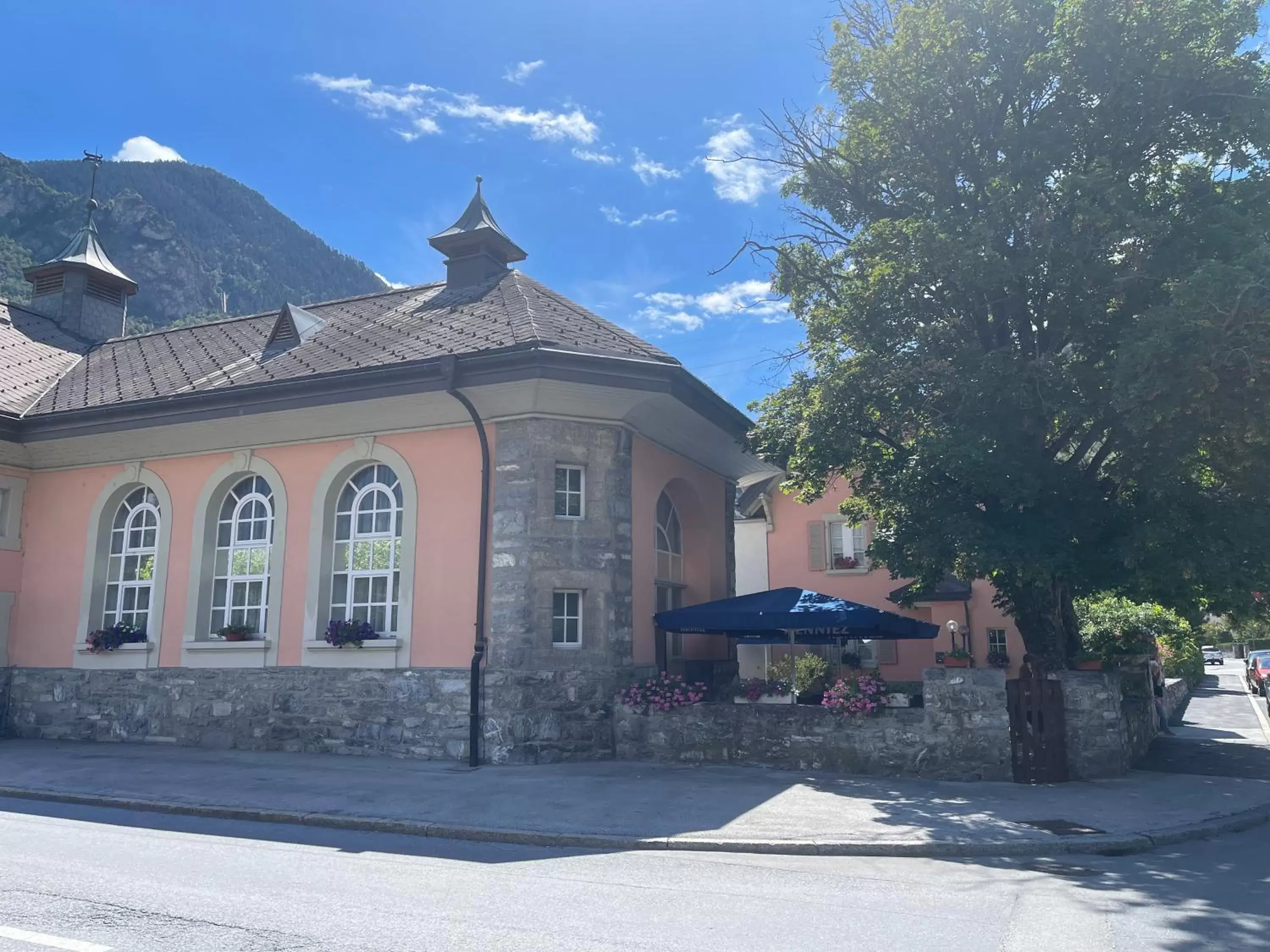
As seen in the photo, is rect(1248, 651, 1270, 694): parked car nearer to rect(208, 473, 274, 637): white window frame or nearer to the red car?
A: the red car

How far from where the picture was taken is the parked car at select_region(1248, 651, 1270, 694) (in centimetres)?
2853

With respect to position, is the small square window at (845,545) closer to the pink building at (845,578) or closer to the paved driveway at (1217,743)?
the pink building at (845,578)

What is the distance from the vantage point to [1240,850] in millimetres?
8203

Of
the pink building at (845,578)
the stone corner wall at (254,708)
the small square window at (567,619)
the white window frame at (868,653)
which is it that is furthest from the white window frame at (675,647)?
the white window frame at (868,653)

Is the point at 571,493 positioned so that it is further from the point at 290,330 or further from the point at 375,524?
the point at 290,330

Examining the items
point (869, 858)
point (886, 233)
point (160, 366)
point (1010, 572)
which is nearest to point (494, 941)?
point (869, 858)

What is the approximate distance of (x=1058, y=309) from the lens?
11.8 meters

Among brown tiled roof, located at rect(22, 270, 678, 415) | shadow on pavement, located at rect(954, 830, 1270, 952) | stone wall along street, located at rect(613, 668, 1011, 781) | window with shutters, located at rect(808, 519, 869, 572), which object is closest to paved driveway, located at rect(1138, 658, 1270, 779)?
stone wall along street, located at rect(613, 668, 1011, 781)

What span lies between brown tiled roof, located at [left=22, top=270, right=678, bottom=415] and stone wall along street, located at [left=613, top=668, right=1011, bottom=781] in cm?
518

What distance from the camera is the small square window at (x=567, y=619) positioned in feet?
42.3

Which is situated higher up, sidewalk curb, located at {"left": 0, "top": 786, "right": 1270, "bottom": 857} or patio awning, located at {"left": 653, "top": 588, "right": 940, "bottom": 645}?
patio awning, located at {"left": 653, "top": 588, "right": 940, "bottom": 645}

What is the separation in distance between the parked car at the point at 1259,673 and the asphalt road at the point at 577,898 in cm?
2434

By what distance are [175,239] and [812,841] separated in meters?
95.3

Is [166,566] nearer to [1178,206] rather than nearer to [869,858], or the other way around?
[869,858]
